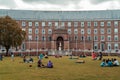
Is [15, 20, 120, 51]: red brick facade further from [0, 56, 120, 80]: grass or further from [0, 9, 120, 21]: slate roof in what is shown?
[0, 56, 120, 80]: grass

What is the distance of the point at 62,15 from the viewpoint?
141 m

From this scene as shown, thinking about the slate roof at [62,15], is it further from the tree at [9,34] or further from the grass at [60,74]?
the grass at [60,74]

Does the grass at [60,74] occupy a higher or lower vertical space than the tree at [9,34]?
lower

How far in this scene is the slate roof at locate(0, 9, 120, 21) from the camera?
138125mm

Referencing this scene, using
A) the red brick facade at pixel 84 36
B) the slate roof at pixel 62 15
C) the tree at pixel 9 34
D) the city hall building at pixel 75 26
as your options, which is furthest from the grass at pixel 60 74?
the slate roof at pixel 62 15

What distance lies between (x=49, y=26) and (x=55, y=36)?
36.7 ft

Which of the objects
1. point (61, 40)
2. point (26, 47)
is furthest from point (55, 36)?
point (26, 47)

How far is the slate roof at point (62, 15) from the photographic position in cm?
13812

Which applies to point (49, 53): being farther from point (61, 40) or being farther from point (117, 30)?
point (117, 30)

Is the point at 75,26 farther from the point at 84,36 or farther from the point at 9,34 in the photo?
the point at 9,34

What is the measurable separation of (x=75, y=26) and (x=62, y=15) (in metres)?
7.33

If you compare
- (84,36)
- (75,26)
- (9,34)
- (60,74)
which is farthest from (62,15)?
(60,74)

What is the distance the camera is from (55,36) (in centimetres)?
12862

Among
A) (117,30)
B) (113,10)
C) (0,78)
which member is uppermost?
(113,10)
